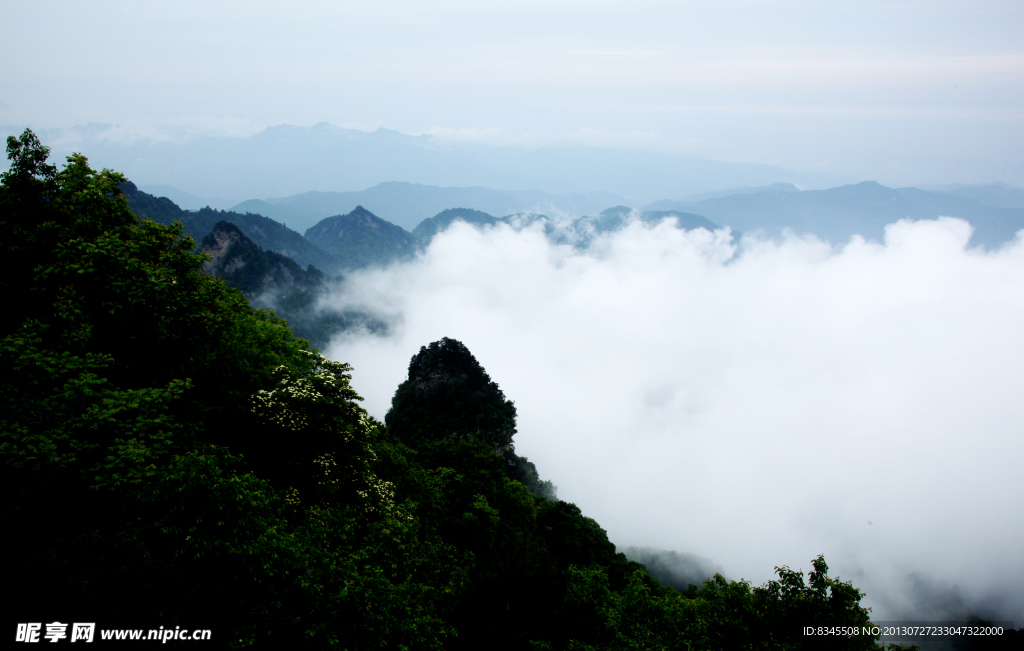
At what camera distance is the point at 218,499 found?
898 cm

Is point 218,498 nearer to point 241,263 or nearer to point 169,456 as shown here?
point 169,456

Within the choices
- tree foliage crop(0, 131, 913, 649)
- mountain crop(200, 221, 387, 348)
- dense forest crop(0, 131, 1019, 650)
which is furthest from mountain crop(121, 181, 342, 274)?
tree foliage crop(0, 131, 913, 649)

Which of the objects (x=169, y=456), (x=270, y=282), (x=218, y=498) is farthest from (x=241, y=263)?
(x=218, y=498)

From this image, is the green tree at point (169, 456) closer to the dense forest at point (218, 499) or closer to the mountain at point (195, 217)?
the dense forest at point (218, 499)

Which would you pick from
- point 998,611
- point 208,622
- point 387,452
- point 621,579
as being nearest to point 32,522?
point 208,622

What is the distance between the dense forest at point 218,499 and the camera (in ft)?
27.7

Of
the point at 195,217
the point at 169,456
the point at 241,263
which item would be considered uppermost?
the point at 195,217

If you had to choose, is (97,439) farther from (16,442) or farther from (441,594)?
(441,594)

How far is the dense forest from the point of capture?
8445mm

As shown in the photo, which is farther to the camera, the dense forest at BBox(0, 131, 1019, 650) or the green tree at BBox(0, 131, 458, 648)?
the dense forest at BBox(0, 131, 1019, 650)

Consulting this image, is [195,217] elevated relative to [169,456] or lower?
elevated

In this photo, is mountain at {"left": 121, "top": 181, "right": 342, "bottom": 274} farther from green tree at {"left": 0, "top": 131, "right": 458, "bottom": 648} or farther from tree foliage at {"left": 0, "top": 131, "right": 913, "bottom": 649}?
tree foliage at {"left": 0, "top": 131, "right": 913, "bottom": 649}

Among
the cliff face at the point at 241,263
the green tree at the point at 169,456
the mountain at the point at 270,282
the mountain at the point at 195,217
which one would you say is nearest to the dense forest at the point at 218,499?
the green tree at the point at 169,456

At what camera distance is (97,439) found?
11.1 meters
